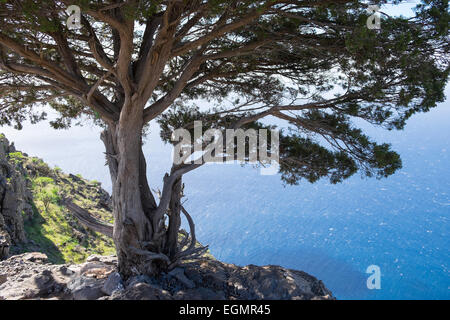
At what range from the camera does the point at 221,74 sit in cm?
470

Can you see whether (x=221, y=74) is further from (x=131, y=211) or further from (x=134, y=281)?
(x=134, y=281)

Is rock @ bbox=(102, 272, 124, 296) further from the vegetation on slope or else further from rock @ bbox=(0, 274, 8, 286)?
the vegetation on slope

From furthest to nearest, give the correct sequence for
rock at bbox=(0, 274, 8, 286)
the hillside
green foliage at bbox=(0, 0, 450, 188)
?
1. the hillside
2. rock at bbox=(0, 274, 8, 286)
3. green foliage at bbox=(0, 0, 450, 188)

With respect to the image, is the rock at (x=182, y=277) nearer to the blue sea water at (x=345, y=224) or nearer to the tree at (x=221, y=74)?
the tree at (x=221, y=74)

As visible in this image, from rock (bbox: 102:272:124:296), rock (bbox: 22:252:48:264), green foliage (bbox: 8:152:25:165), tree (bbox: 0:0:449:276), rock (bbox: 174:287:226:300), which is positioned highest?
green foliage (bbox: 8:152:25:165)

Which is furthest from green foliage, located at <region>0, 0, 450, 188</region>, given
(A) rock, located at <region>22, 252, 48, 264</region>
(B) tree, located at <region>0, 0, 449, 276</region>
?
(A) rock, located at <region>22, 252, 48, 264</region>

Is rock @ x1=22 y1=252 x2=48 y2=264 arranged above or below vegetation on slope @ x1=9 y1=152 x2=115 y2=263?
below

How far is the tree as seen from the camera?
10.2 feet

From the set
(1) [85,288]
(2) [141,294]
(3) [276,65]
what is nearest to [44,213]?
(1) [85,288]

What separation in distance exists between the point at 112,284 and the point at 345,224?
15582mm

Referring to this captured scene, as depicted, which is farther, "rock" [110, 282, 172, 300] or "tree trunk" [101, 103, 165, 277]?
"tree trunk" [101, 103, 165, 277]

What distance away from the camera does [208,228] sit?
61.0 feet

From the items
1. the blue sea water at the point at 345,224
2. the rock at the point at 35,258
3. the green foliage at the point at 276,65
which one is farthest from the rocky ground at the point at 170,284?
the blue sea water at the point at 345,224

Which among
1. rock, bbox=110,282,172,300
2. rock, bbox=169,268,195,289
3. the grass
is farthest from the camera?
the grass
